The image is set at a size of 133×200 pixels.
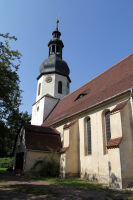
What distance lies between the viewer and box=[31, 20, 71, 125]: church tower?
2555cm

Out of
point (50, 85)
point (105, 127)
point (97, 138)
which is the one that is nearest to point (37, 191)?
point (97, 138)

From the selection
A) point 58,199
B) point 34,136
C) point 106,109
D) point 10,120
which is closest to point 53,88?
point 34,136

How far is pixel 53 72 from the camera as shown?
88.9 feet

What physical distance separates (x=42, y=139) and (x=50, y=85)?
10.9 m

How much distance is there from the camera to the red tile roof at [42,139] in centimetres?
1655

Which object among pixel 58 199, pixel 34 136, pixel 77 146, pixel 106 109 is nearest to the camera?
pixel 58 199

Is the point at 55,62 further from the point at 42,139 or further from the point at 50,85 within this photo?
the point at 42,139

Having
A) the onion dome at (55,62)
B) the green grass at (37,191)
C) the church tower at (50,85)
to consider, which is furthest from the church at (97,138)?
the onion dome at (55,62)

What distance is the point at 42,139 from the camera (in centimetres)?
1752

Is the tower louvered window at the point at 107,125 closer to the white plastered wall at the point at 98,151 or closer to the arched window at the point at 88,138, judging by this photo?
the white plastered wall at the point at 98,151

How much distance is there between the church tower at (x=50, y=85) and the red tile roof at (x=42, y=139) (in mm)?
6728

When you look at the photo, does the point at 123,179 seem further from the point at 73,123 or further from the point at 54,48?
the point at 54,48

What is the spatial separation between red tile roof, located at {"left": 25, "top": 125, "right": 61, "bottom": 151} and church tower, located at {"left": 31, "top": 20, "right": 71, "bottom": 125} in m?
6.73

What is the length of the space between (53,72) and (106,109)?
15084mm
